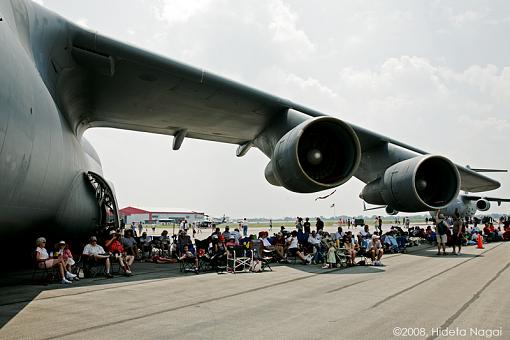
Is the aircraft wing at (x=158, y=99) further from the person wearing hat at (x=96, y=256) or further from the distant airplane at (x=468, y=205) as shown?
the distant airplane at (x=468, y=205)

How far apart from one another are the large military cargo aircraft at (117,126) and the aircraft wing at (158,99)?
3 cm

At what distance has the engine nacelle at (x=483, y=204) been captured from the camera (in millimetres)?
31330

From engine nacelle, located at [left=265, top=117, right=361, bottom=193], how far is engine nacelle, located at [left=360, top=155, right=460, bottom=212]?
72.5 inches

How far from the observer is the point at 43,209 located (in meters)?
6.97

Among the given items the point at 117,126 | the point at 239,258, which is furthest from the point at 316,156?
the point at 117,126

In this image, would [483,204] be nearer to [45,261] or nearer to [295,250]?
[295,250]

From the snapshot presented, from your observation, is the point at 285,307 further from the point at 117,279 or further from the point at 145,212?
the point at 145,212

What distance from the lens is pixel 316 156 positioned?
9.05m

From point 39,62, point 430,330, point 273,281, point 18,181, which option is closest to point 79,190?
point 39,62

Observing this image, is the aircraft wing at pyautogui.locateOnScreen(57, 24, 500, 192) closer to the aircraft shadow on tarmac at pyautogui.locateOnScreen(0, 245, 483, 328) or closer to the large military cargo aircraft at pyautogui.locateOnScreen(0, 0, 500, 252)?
the large military cargo aircraft at pyautogui.locateOnScreen(0, 0, 500, 252)

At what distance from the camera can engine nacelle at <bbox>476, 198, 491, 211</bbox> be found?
31330 mm

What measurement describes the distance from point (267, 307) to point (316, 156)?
13.9 feet

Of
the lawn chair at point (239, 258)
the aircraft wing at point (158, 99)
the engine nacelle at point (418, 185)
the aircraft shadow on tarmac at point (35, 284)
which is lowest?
the aircraft shadow on tarmac at point (35, 284)

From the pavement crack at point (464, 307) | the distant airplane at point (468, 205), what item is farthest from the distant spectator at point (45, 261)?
the distant airplane at point (468, 205)
